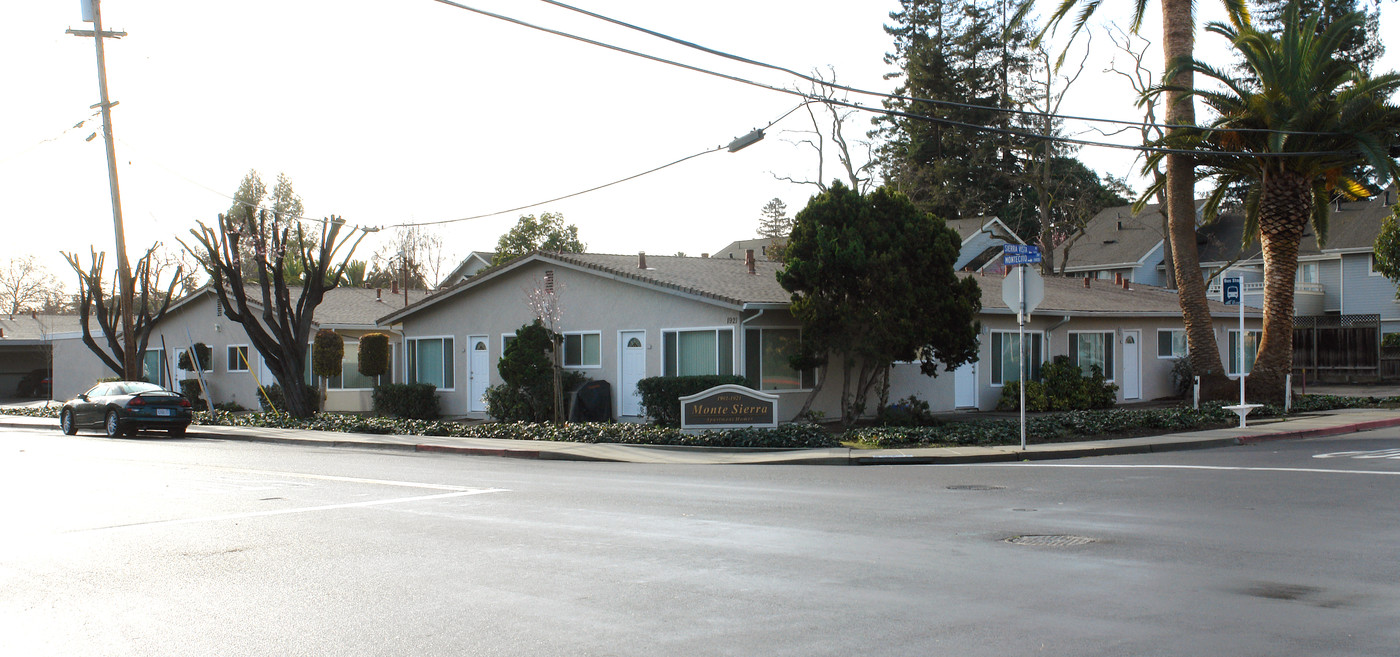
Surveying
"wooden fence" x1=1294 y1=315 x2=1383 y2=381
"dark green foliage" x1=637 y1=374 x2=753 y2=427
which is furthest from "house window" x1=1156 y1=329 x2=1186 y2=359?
"dark green foliage" x1=637 y1=374 x2=753 y2=427

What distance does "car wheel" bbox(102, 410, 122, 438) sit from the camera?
26.6 meters

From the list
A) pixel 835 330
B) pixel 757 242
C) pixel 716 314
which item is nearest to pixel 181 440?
pixel 716 314

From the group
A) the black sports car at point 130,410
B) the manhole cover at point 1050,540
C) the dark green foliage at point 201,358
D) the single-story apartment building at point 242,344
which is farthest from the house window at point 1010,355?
the dark green foliage at point 201,358

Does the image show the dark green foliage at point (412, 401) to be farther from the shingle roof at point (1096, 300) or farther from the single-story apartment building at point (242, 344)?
the shingle roof at point (1096, 300)

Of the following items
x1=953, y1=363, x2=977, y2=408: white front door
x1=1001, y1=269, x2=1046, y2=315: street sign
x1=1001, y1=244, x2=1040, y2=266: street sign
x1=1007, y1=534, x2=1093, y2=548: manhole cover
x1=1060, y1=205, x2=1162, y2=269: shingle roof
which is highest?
x1=1060, y1=205, x2=1162, y2=269: shingle roof

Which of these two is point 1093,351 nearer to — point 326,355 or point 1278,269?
point 1278,269

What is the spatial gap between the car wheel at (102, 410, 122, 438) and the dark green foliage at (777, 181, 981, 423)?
55.7ft

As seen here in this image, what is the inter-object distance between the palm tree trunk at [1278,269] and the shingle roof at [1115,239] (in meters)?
26.6

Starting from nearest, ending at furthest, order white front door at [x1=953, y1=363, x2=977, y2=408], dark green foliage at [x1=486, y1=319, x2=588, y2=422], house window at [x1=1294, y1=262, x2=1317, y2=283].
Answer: dark green foliage at [x1=486, y1=319, x2=588, y2=422]
white front door at [x1=953, y1=363, x2=977, y2=408]
house window at [x1=1294, y1=262, x2=1317, y2=283]

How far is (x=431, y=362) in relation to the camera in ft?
102

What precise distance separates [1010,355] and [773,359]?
27.6ft

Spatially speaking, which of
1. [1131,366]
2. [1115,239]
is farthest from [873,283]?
[1115,239]

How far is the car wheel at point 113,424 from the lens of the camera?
26.6m

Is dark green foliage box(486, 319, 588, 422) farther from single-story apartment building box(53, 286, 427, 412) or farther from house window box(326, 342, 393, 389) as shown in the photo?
house window box(326, 342, 393, 389)
